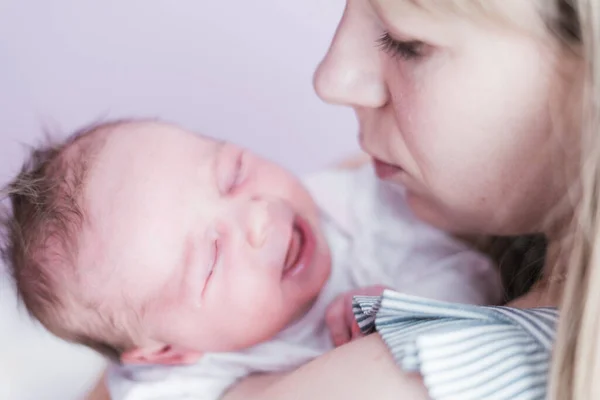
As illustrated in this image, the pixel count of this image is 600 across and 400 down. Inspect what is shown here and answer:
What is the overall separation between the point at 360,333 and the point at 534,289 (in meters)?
0.21

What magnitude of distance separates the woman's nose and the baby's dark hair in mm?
357

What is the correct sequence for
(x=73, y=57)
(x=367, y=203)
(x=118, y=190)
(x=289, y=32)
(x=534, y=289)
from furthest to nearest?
(x=289, y=32) → (x=73, y=57) → (x=367, y=203) → (x=118, y=190) → (x=534, y=289)

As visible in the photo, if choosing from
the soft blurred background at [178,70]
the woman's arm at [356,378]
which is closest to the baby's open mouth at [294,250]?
the woman's arm at [356,378]

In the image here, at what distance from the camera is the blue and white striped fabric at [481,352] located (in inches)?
24.3

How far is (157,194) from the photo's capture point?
0.96 meters

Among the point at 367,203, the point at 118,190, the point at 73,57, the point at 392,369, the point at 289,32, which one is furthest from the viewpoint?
the point at 289,32

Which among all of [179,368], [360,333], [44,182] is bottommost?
[179,368]

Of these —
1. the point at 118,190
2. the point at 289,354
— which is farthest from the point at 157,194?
the point at 289,354

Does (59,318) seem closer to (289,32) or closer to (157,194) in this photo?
(157,194)

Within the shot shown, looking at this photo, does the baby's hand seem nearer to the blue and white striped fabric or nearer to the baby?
the baby

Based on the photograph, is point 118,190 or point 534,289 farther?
point 118,190

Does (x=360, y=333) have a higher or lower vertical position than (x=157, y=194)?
lower

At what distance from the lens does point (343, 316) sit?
1.01m

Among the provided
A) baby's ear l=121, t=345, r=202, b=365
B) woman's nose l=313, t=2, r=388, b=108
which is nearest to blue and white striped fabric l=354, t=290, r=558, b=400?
woman's nose l=313, t=2, r=388, b=108
